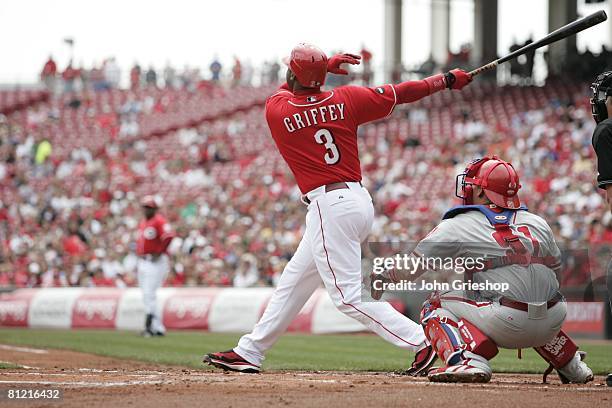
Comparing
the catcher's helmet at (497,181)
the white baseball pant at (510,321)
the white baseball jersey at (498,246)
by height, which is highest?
the catcher's helmet at (497,181)

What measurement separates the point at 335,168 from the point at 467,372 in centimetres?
166

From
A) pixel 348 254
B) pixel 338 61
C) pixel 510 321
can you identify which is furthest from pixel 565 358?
pixel 338 61

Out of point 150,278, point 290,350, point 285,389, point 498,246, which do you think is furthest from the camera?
point 150,278

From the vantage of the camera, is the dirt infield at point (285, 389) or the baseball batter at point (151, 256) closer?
the dirt infield at point (285, 389)

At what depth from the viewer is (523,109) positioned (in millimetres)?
26766

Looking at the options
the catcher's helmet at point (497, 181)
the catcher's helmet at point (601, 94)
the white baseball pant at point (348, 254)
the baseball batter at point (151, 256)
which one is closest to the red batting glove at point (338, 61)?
the white baseball pant at point (348, 254)

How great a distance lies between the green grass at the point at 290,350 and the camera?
9.24 metres

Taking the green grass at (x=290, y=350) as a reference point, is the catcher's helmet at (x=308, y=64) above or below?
above

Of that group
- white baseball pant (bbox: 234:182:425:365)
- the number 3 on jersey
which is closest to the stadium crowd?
white baseball pant (bbox: 234:182:425:365)

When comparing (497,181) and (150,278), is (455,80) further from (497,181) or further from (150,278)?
(150,278)

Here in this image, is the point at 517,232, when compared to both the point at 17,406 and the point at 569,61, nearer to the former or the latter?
the point at 17,406

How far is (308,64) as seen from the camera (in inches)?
279

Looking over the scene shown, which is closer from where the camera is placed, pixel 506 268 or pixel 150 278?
pixel 506 268

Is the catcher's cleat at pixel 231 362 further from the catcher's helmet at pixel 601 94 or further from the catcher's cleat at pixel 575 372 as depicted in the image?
the catcher's helmet at pixel 601 94
